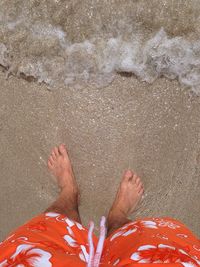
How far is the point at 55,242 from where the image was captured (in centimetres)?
135

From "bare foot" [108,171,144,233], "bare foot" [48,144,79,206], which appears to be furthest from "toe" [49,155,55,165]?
"bare foot" [108,171,144,233]

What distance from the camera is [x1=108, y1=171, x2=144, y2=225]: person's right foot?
6.63 feet

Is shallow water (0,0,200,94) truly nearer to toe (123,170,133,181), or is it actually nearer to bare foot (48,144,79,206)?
bare foot (48,144,79,206)

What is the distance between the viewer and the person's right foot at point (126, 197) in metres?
2.02

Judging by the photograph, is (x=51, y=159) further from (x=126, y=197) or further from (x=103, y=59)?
(x=103, y=59)

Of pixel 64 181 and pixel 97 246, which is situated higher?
pixel 97 246

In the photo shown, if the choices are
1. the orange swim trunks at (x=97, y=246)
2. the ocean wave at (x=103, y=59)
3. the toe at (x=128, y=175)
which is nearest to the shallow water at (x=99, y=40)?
the ocean wave at (x=103, y=59)

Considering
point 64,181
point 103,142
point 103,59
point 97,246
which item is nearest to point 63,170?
point 64,181

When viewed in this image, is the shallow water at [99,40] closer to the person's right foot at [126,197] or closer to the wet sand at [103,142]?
the wet sand at [103,142]

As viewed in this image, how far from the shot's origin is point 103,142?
1899 mm

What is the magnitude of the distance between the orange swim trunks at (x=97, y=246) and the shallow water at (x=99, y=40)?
0.65 metres

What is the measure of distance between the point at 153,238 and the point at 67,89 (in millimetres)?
790

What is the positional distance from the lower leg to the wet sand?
3cm

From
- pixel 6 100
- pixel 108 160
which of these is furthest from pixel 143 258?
pixel 6 100
